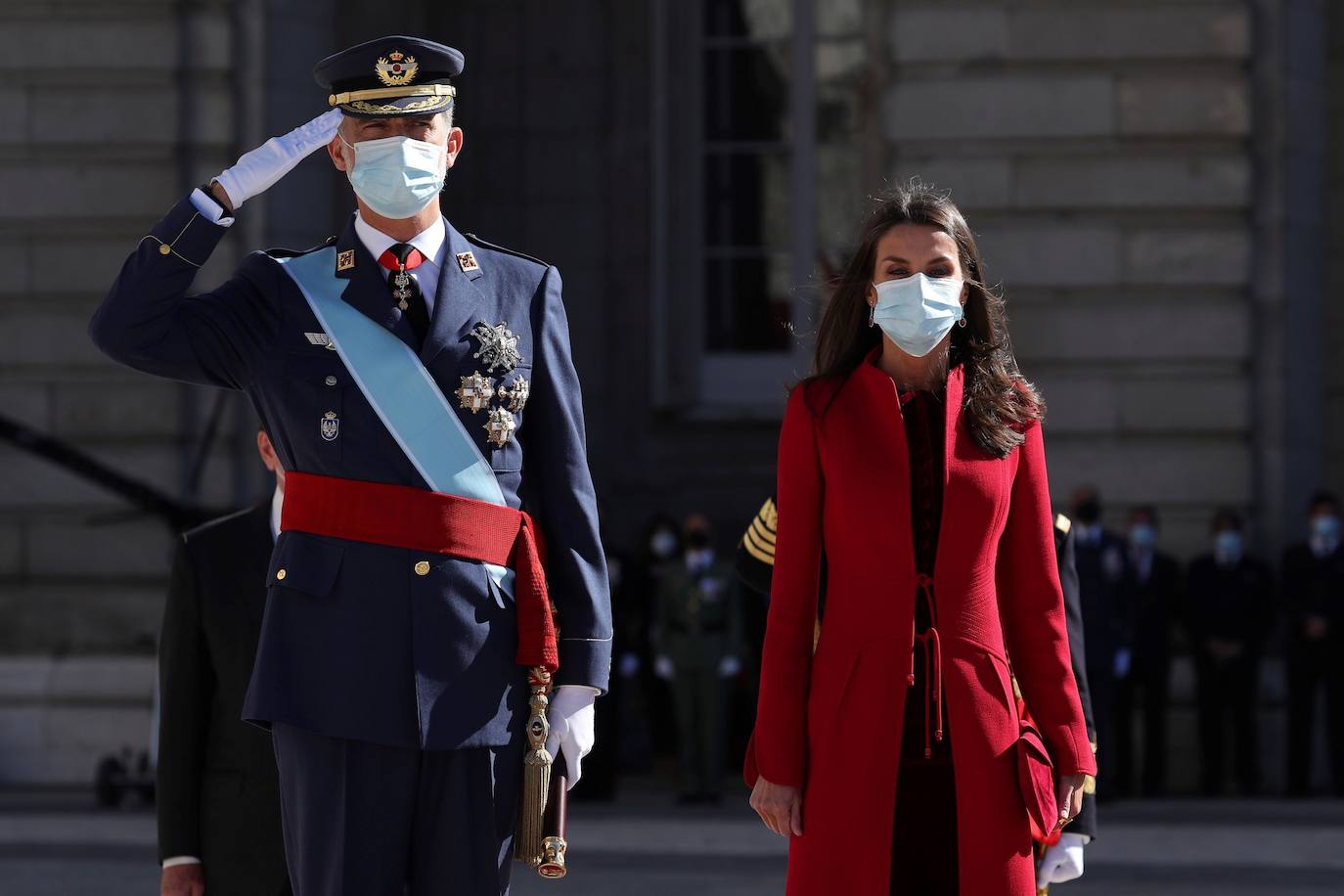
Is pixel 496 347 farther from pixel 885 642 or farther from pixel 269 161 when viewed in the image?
pixel 885 642

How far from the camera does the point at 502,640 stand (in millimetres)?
3688

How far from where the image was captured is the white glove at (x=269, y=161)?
3682 mm

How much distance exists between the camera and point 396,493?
3.65 meters

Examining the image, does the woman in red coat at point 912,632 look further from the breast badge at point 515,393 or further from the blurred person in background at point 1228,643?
the blurred person in background at point 1228,643

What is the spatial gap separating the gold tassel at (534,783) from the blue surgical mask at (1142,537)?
9.05 m

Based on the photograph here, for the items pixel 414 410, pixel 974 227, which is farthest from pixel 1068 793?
pixel 974 227

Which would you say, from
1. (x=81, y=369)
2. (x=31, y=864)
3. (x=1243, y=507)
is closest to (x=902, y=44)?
(x=1243, y=507)

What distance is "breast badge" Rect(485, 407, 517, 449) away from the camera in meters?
3.70

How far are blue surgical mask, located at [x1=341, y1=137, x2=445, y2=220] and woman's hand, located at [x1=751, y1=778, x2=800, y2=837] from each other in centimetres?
117

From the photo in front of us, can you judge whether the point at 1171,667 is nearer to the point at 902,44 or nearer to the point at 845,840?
the point at 902,44

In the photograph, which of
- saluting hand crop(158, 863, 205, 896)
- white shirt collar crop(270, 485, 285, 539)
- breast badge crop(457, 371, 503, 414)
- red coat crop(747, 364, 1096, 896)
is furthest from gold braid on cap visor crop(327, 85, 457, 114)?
saluting hand crop(158, 863, 205, 896)

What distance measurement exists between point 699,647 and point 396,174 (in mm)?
8479

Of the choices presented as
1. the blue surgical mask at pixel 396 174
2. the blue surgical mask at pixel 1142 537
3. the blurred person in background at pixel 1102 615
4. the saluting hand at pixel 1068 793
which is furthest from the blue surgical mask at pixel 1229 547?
the blue surgical mask at pixel 396 174

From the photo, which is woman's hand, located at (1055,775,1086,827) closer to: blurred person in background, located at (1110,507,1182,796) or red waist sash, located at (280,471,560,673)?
red waist sash, located at (280,471,560,673)
